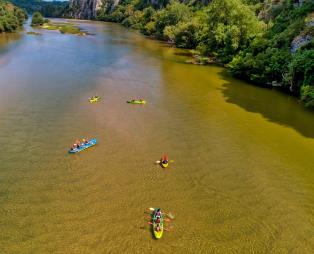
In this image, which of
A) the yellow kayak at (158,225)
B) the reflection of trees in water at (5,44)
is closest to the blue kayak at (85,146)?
the yellow kayak at (158,225)

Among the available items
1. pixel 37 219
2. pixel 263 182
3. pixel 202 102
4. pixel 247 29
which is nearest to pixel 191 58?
pixel 247 29

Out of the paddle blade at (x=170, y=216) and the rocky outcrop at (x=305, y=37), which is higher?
the rocky outcrop at (x=305, y=37)

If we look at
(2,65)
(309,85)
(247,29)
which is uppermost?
(247,29)

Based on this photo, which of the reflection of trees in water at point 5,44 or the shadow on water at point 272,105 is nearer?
the shadow on water at point 272,105

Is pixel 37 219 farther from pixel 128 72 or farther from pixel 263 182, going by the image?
pixel 128 72

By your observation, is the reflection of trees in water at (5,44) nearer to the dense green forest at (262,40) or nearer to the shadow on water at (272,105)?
the dense green forest at (262,40)

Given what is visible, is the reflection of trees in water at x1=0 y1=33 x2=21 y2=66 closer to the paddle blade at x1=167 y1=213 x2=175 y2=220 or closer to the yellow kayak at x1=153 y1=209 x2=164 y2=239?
the paddle blade at x1=167 y1=213 x2=175 y2=220

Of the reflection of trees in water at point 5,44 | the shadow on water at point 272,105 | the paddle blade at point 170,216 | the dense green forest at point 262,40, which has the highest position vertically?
the dense green forest at point 262,40
